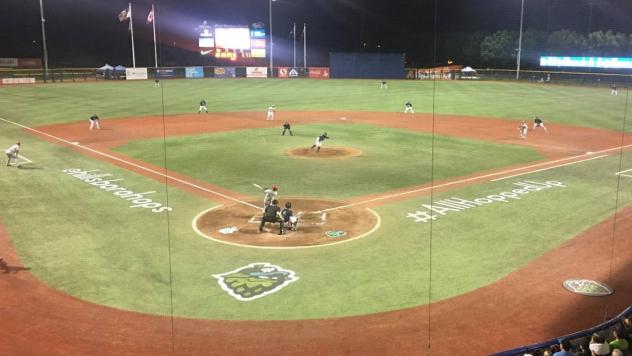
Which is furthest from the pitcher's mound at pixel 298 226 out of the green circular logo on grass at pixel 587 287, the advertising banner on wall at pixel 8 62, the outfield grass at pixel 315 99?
the advertising banner on wall at pixel 8 62

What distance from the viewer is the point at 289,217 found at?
1638 cm

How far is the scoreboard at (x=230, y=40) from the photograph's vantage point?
92.5 meters

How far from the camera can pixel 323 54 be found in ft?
350

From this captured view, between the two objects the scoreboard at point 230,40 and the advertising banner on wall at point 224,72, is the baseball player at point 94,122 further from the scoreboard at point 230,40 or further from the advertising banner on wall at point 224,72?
the scoreboard at point 230,40

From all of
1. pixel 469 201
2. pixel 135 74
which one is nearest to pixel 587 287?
pixel 469 201

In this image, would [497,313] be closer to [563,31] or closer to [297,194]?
[297,194]

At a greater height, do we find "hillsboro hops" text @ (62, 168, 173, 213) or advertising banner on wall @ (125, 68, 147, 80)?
advertising banner on wall @ (125, 68, 147, 80)

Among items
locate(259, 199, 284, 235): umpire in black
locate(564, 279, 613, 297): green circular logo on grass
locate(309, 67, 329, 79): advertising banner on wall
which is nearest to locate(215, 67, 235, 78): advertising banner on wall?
locate(309, 67, 329, 79): advertising banner on wall

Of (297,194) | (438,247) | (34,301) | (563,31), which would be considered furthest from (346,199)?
(563,31)

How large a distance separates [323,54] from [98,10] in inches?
1635

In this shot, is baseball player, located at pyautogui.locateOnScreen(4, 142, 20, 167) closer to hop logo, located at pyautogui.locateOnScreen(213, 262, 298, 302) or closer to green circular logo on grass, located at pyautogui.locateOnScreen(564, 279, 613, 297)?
hop logo, located at pyautogui.locateOnScreen(213, 262, 298, 302)

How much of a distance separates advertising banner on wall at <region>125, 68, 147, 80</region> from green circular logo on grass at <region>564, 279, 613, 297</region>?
80.2 meters

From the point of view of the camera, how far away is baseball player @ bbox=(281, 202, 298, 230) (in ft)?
53.4

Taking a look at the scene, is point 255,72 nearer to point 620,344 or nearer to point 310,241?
point 310,241
